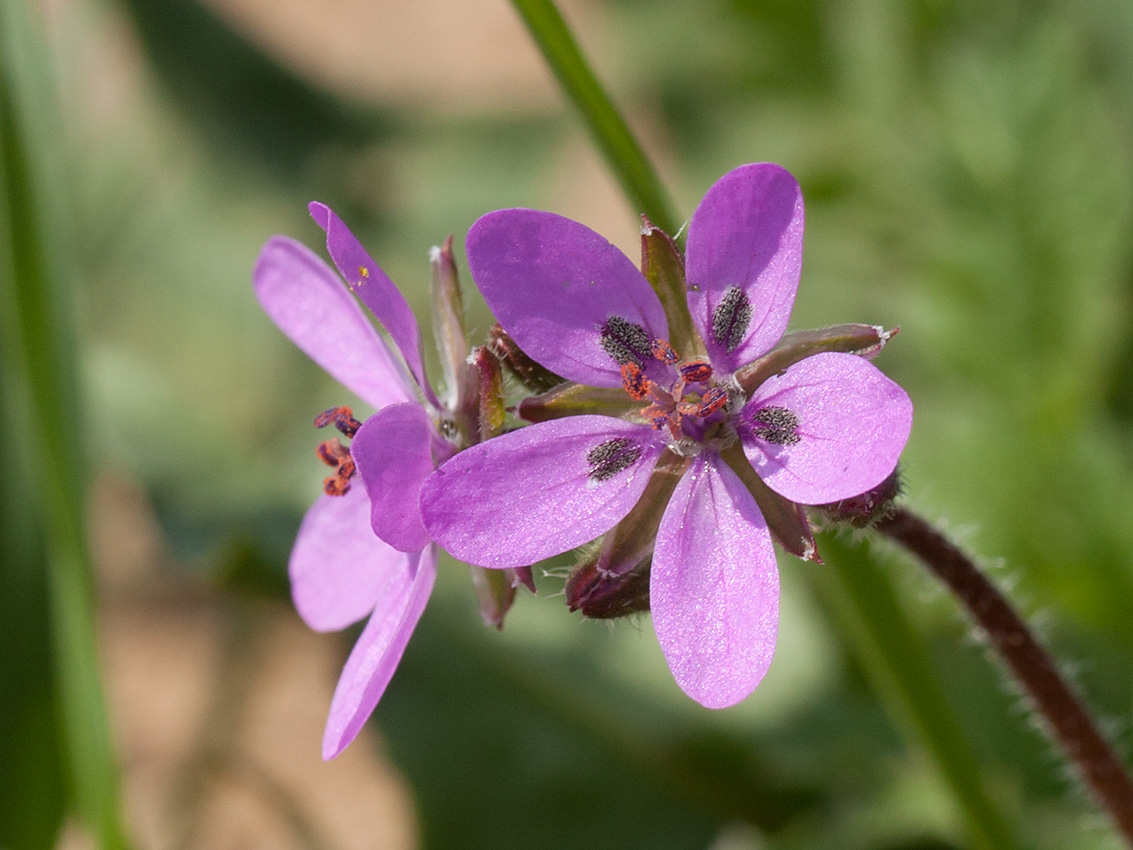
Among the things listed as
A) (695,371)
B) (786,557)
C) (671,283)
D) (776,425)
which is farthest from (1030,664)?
(671,283)

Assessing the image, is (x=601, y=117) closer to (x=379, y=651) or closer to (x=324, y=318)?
(x=324, y=318)

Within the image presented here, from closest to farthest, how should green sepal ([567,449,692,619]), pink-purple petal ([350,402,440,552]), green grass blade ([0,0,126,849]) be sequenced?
pink-purple petal ([350,402,440,552]), green sepal ([567,449,692,619]), green grass blade ([0,0,126,849])

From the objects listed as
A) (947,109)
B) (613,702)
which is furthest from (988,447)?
(613,702)

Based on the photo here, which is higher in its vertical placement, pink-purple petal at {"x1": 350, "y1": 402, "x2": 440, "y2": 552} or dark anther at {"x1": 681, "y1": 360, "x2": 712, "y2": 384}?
dark anther at {"x1": 681, "y1": 360, "x2": 712, "y2": 384}

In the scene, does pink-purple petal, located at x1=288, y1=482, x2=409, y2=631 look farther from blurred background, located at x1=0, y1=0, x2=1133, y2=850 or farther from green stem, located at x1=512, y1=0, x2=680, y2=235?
blurred background, located at x1=0, y1=0, x2=1133, y2=850

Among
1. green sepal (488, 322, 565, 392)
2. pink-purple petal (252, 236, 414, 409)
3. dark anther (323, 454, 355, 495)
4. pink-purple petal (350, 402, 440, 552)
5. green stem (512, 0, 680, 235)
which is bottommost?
pink-purple petal (350, 402, 440, 552)

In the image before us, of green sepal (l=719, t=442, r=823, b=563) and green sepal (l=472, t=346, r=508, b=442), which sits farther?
Result: green sepal (l=472, t=346, r=508, b=442)

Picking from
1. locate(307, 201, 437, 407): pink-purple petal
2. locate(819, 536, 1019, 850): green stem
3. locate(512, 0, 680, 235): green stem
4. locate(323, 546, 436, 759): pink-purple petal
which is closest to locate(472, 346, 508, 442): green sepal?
locate(307, 201, 437, 407): pink-purple petal

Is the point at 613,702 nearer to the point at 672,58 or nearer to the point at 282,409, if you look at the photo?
the point at 282,409
